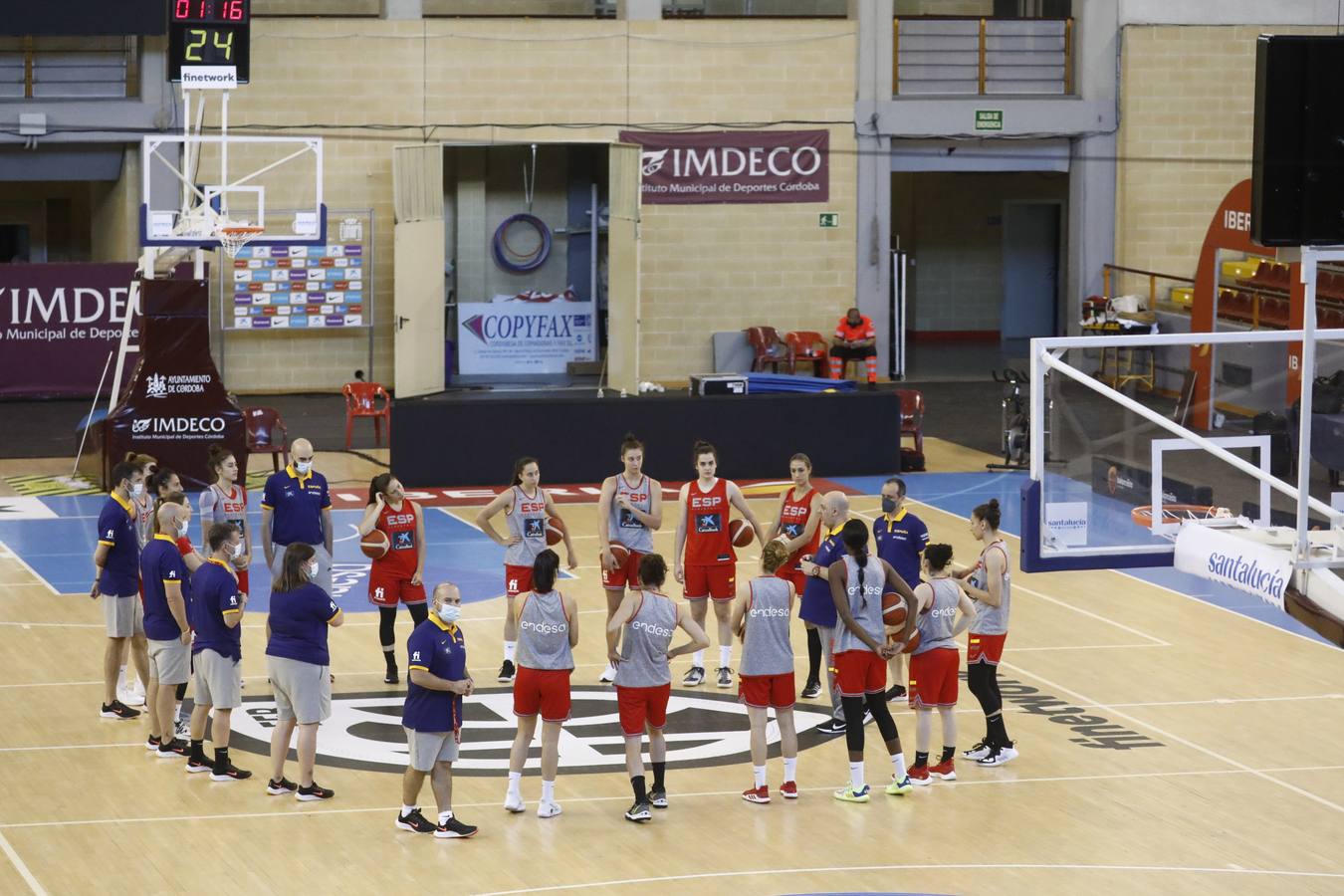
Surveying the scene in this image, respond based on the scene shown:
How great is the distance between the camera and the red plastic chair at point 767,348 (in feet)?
108

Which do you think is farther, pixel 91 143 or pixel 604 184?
pixel 604 184

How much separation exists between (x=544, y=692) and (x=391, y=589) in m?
3.27

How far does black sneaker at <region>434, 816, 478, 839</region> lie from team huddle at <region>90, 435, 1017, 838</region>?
0.03 meters

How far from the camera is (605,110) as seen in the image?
3275 centimetres

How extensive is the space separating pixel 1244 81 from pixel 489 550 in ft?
65.0

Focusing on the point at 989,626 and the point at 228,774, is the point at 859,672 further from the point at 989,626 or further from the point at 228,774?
the point at 228,774

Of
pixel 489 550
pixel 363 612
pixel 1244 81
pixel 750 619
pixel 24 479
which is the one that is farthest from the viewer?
pixel 1244 81

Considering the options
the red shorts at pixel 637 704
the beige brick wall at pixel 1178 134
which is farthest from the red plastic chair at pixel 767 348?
the red shorts at pixel 637 704

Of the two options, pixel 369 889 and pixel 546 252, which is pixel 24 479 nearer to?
pixel 546 252

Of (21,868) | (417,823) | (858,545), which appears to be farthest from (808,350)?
(21,868)

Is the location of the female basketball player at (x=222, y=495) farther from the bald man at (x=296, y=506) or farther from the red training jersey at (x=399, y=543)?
the red training jersey at (x=399, y=543)

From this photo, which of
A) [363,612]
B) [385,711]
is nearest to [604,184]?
[363,612]

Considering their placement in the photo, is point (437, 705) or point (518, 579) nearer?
point (437, 705)

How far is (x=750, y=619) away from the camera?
12.0 meters
